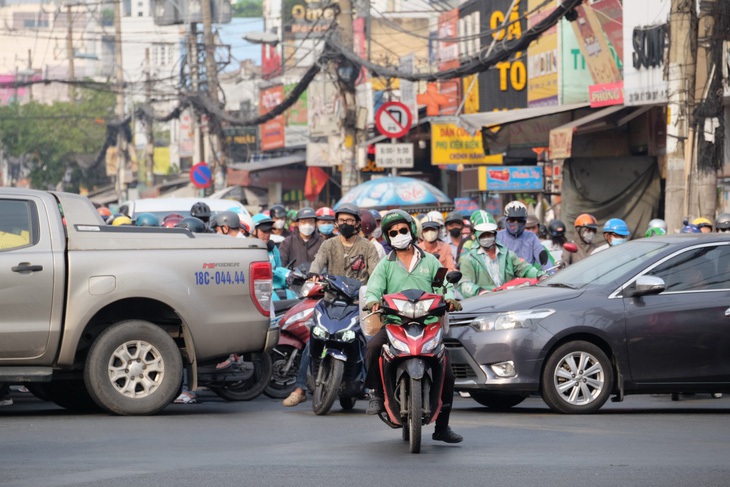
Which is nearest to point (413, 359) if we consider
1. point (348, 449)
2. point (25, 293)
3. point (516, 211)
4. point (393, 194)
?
point (348, 449)

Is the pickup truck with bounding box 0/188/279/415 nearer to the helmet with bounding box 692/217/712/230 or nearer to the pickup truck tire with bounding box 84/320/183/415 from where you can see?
the pickup truck tire with bounding box 84/320/183/415

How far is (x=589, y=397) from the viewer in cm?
1166

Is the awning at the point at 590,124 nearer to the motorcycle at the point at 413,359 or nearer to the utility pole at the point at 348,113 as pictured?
the utility pole at the point at 348,113

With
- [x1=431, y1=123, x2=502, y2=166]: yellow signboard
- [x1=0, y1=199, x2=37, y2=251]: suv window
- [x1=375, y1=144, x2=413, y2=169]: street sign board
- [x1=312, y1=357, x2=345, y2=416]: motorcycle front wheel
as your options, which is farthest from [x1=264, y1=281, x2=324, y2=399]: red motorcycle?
[x1=431, y1=123, x2=502, y2=166]: yellow signboard

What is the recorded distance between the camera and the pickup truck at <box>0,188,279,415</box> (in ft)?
35.9

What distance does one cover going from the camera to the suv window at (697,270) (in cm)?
1191

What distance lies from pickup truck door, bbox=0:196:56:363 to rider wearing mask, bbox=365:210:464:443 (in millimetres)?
2820

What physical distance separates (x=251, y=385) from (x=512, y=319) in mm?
2797

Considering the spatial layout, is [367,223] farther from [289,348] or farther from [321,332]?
[321,332]

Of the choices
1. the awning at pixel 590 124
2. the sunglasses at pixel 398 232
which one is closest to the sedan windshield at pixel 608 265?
the sunglasses at pixel 398 232

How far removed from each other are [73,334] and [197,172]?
29.1 meters

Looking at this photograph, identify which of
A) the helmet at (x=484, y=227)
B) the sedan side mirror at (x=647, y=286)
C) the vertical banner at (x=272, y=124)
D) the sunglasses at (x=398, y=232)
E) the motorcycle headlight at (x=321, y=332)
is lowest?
the motorcycle headlight at (x=321, y=332)

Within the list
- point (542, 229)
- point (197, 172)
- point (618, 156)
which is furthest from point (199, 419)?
point (197, 172)

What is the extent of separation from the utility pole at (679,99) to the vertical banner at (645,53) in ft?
16.5
